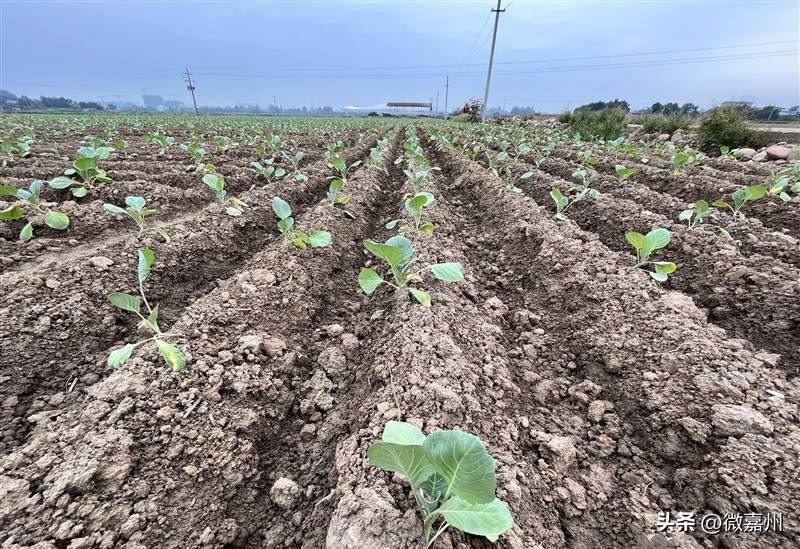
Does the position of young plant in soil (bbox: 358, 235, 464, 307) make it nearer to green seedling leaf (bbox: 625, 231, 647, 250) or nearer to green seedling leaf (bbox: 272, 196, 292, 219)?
green seedling leaf (bbox: 272, 196, 292, 219)

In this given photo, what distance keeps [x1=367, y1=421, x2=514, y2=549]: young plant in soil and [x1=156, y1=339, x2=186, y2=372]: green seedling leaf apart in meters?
1.10

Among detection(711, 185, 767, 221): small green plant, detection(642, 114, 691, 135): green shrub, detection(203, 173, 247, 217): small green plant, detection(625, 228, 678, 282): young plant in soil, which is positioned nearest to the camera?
detection(625, 228, 678, 282): young plant in soil

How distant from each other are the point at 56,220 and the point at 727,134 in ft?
40.7

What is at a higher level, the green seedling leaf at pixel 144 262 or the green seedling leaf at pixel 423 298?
the green seedling leaf at pixel 144 262

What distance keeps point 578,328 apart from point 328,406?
1614 mm

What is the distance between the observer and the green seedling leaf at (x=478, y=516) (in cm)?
96

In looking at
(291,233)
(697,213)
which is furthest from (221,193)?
(697,213)

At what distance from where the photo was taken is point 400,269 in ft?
7.90

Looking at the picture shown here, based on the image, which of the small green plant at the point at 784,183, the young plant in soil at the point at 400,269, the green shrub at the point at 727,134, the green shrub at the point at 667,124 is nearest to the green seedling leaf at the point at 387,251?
the young plant in soil at the point at 400,269

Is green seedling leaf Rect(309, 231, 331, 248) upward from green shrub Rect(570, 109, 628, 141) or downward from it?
downward

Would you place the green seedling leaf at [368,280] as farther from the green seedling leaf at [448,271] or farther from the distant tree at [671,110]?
the distant tree at [671,110]

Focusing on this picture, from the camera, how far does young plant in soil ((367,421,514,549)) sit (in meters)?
0.96

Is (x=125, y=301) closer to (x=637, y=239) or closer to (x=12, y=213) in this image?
(x=12, y=213)

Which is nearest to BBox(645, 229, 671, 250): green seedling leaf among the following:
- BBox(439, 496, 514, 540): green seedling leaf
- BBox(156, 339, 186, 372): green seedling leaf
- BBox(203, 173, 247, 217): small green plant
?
BBox(439, 496, 514, 540): green seedling leaf
